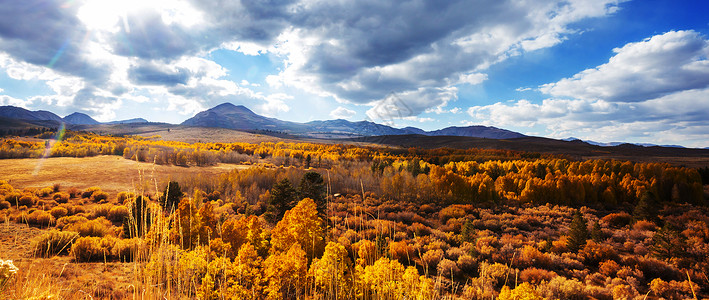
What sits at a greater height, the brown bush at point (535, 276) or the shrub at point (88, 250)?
the shrub at point (88, 250)

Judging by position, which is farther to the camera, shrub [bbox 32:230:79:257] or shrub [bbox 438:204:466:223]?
shrub [bbox 438:204:466:223]

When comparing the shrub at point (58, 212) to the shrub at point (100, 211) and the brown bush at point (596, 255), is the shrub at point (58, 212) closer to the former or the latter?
the shrub at point (100, 211)

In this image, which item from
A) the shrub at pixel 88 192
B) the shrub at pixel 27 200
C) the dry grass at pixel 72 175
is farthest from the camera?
the dry grass at pixel 72 175

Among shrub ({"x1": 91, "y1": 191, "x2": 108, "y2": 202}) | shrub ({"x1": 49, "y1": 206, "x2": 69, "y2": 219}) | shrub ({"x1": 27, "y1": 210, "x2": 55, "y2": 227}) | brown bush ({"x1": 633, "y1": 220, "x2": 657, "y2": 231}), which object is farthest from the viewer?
shrub ({"x1": 91, "y1": 191, "x2": 108, "y2": 202})

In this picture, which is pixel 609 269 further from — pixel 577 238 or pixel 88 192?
pixel 88 192

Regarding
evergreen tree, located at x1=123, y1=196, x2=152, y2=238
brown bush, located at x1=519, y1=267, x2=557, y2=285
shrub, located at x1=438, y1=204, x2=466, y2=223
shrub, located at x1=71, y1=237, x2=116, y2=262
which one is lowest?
shrub, located at x1=438, y1=204, x2=466, y2=223

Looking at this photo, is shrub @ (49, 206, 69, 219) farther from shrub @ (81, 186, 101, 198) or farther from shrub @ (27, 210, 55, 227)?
shrub @ (81, 186, 101, 198)

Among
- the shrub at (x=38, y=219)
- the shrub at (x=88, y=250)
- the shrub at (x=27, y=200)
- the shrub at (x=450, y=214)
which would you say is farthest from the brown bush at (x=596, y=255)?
the shrub at (x=27, y=200)

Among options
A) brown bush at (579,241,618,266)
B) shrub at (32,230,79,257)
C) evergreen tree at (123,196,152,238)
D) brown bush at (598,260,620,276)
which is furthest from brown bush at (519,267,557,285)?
shrub at (32,230,79,257)

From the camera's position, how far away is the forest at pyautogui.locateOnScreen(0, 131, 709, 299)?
743 centimetres

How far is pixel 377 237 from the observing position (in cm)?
909

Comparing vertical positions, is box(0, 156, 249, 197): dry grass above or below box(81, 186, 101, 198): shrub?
above

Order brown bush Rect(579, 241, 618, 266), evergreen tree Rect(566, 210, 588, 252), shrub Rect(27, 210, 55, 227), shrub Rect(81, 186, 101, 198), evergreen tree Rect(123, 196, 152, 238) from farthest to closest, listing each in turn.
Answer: shrub Rect(81, 186, 101, 198) → evergreen tree Rect(566, 210, 588, 252) → shrub Rect(27, 210, 55, 227) → brown bush Rect(579, 241, 618, 266) → evergreen tree Rect(123, 196, 152, 238)

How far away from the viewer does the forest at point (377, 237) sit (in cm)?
743
